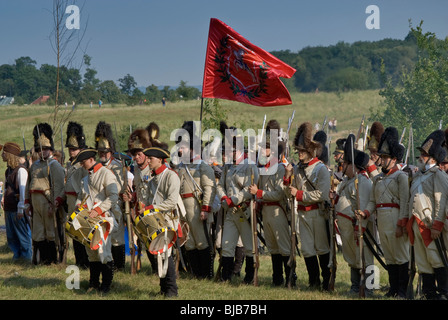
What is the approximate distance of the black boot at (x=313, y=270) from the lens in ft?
34.6

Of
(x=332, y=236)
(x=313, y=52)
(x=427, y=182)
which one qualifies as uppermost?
(x=313, y=52)

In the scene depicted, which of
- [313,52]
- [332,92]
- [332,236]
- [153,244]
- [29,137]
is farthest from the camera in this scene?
[313,52]

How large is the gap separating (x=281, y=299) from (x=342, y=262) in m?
4.15

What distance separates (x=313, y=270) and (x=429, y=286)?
6.01 ft

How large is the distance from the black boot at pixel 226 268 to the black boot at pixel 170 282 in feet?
5.34

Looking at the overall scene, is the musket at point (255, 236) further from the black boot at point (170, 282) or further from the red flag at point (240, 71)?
the red flag at point (240, 71)

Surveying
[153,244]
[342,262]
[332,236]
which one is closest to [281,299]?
[332,236]

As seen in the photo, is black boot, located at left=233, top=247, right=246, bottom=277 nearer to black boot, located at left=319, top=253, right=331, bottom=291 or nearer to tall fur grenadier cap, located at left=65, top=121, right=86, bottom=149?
black boot, located at left=319, top=253, right=331, bottom=291

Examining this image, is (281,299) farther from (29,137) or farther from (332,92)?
(332,92)

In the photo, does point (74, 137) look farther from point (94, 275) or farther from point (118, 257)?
point (94, 275)

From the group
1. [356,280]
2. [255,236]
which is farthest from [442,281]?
[255,236]

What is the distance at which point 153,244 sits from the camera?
947 centimetres

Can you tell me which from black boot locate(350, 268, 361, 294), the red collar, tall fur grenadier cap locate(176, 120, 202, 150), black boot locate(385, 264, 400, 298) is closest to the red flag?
tall fur grenadier cap locate(176, 120, 202, 150)

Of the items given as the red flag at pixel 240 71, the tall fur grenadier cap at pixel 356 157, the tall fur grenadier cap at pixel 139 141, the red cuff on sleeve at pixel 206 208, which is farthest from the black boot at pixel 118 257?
the tall fur grenadier cap at pixel 356 157
